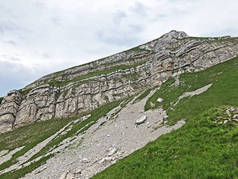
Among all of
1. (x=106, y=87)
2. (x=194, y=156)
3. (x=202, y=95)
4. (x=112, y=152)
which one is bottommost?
(x=112, y=152)

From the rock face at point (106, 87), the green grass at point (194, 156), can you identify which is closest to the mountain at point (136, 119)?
the green grass at point (194, 156)

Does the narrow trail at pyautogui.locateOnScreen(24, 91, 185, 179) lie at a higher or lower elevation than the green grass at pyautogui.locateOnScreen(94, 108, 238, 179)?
lower

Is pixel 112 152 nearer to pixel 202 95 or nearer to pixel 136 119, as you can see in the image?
pixel 136 119

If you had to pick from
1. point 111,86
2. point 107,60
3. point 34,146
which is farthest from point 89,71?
point 34,146

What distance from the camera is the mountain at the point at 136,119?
479 inches

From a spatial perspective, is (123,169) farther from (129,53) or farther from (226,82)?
(129,53)

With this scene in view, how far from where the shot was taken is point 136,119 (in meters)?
30.0

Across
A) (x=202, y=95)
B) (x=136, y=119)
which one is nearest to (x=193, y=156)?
(x=136, y=119)

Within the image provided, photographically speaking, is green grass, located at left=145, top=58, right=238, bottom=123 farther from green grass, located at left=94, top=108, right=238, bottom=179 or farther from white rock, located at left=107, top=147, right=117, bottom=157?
green grass, located at left=94, top=108, right=238, bottom=179

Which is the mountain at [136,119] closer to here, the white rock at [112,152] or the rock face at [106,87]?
the white rock at [112,152]

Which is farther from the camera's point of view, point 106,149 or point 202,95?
point 202,95

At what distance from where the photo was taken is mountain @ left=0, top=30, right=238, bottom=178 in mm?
12156

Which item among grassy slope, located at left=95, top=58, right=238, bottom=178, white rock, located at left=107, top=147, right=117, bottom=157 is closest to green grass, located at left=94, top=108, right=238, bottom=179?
grassy slope, located at left=95, top=58, right=238, bottom=178

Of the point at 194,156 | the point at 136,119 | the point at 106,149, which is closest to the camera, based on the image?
the point at 194,156
